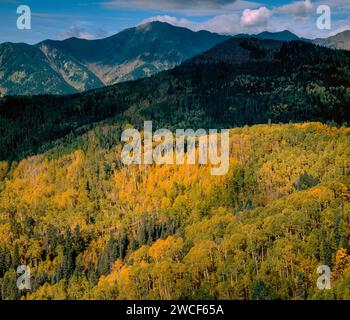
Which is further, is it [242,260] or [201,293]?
[242,260]

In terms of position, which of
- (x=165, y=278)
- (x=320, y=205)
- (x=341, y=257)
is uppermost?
(x=320, y=205)

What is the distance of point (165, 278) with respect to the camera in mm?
178500

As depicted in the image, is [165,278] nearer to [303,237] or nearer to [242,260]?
[242,260]
